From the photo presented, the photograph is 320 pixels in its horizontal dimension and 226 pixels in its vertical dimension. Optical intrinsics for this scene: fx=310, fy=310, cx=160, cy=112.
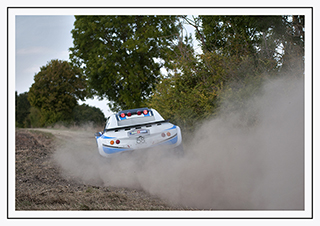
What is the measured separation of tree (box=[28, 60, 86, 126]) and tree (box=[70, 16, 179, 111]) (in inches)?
565

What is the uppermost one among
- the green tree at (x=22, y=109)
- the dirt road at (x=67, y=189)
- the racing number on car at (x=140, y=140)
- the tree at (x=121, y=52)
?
the tree at (x=121, y=52)

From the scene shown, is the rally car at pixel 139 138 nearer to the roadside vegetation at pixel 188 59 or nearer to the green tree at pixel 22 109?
the roadside vegetation at pixel 188 59

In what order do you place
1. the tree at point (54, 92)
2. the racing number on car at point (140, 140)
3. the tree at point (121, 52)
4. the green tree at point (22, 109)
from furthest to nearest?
the green tree at point (22, 109)
the tree at point (54, 92)
the tree at point (121, 52)
the racing number on car at point (140, 140)

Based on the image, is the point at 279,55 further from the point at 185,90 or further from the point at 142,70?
the point at 142,70

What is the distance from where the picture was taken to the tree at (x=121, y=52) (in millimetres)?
24656

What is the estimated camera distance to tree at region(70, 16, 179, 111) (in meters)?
24.7

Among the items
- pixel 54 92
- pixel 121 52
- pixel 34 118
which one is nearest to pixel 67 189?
pixel 121 52

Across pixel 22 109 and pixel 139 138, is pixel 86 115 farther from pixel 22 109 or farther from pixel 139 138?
pixel 139 138

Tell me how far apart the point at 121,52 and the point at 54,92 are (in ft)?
60.5

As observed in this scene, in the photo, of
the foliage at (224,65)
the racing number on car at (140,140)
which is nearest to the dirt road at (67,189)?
the racing number on car at (140,140)

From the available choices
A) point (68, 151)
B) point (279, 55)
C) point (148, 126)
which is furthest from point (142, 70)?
point (148, 126)

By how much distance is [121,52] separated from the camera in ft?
84.9

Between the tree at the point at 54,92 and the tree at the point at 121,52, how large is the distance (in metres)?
14.3
